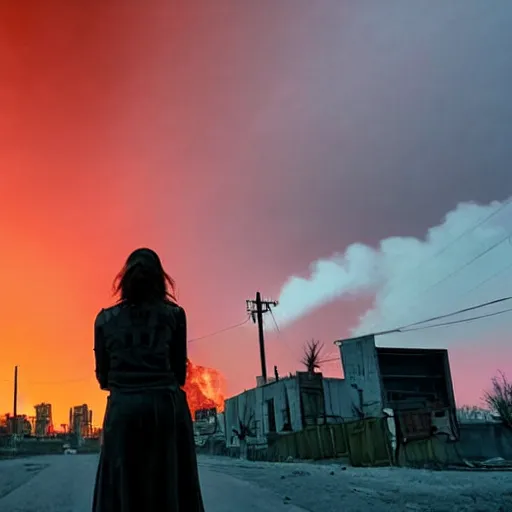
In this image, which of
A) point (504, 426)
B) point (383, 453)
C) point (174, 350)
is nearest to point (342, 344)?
point (504, 426)

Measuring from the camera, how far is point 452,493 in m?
8.90

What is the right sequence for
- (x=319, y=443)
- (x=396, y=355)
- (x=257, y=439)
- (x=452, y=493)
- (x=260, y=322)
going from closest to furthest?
(x=452, y=493) < (x=319, y=443) < (x=396, y=355) < (x=257, y=439) < (x=260, y=322)

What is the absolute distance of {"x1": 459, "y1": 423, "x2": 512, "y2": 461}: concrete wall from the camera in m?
26.9

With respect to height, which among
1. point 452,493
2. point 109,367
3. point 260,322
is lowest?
point 452,493

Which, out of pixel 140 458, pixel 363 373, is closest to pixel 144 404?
pixel 140 458

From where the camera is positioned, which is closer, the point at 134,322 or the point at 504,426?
the point at 134,322

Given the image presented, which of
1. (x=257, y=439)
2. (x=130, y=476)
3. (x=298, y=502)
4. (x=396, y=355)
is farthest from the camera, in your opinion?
(x=257, y=439)

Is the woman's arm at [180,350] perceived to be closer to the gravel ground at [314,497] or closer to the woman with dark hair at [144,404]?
the woman with dark hair at [144,404]

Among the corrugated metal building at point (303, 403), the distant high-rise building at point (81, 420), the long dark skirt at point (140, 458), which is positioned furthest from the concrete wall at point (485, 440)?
the distant high-rise building at point (81, 420)

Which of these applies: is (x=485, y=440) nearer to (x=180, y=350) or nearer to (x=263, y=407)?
(x=263, y=407)

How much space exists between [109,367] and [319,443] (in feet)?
86.4

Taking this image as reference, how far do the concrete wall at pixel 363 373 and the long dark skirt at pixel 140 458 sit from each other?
38440 mm

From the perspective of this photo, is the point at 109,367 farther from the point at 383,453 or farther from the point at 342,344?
the point at 342,344

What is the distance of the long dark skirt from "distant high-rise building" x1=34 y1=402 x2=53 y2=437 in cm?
12224
